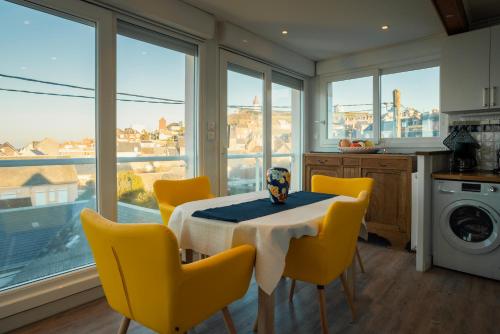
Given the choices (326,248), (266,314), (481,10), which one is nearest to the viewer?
(266,314)

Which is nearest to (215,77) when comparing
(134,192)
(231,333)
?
A: (134,192)

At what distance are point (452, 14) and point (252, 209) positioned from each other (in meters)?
2.50

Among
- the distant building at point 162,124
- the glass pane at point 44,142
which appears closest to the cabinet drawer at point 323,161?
the distant building at point 162,124

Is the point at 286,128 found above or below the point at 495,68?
below

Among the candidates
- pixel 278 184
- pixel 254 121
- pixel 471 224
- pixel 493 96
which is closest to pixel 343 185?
pixel 278 184

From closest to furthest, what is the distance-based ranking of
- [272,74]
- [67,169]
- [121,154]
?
[67,169]
[121,154]
[272,74]

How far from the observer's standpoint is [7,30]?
2059 mm

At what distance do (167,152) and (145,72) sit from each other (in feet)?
2.43

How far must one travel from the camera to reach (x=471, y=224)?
274cm

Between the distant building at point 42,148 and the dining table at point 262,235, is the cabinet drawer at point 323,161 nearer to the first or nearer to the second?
the dining table at point 262,235

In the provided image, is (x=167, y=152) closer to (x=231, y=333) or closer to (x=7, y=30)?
(x=7, y=30)

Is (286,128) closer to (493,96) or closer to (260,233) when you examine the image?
(493,96)

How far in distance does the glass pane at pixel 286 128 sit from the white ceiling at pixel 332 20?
27.9 inches

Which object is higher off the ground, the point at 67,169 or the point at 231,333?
the point at 67,169
